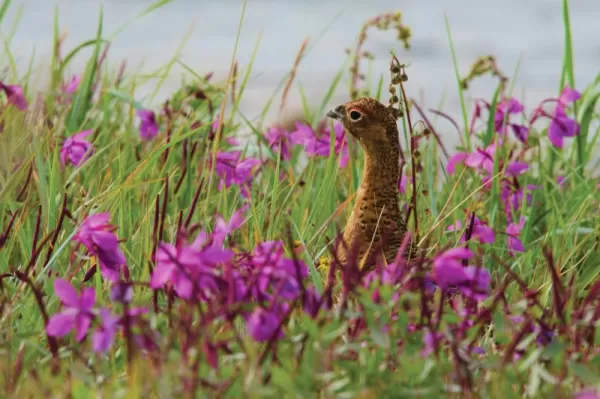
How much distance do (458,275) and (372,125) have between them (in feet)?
3.76

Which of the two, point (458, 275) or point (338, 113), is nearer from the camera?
point (458, 275)

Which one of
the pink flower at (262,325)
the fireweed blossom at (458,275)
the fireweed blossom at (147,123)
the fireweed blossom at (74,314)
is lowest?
the fireweed blossom at (147,123)

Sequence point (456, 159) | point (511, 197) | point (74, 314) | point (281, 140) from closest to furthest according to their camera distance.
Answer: point (74, 314)
point (456, 159)
point (511, 197)
point (281, 140)

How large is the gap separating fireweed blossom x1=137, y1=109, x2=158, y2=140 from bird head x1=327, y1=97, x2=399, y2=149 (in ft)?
5.03

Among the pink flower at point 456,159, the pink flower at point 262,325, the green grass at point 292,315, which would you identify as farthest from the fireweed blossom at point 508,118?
the pink flower at point 262,325

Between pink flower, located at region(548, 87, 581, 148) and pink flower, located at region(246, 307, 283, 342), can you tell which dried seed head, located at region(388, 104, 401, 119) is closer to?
pink flower, located at region(548, 87, 581, 148)

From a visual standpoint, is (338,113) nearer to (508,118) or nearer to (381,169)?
(381,169)

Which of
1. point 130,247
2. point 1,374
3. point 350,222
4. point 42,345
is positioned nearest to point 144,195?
point 130,247

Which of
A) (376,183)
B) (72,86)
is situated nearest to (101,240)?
(376,183)

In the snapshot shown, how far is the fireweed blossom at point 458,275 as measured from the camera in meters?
2.10

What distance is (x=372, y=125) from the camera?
3186 millimetres

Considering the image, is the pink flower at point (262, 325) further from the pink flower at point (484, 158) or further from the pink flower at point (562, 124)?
the pink flower at point (562, 124)

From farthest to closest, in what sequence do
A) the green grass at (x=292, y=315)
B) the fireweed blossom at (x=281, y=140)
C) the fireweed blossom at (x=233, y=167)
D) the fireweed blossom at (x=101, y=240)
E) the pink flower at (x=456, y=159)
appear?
the fireweed blossom at (x=281, y=140) → the pink flower at (x=456, y=159) → the fireweed blossom at (x=233, y=167) → the fireweed blossom at (x=101, y=240) → the green grass at (x=292, y=315)

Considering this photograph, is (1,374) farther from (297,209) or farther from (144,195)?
(297,209)
